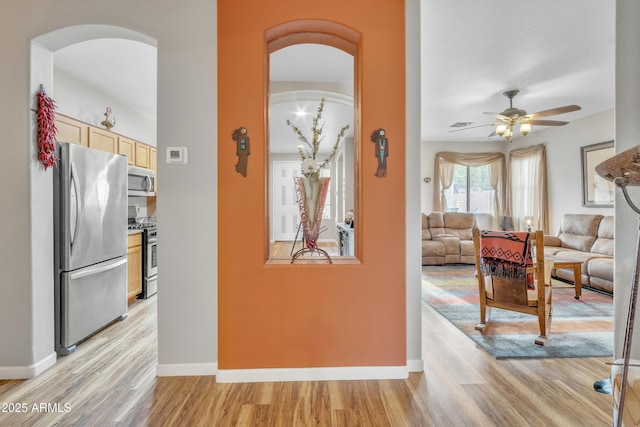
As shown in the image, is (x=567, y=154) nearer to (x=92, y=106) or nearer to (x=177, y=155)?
(x=177, y=155)

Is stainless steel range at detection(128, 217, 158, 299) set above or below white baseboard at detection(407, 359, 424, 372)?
above

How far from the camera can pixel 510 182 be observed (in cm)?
793

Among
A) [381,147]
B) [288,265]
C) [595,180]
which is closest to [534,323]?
[381,147]

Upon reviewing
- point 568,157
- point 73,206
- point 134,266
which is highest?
point 568,157

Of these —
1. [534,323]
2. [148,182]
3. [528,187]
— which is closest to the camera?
[534,323]

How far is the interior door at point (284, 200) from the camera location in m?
9.78

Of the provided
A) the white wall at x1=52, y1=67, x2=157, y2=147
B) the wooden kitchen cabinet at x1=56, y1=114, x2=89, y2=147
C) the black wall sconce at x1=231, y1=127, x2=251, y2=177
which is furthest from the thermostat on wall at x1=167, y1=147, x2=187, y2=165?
the wooden kitchen cabinet at x1=56, y1=114, x2=89, y2=147

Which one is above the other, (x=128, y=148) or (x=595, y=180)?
(x=128, y=148)

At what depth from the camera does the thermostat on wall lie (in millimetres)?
2299

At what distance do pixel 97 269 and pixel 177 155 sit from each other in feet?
5.22

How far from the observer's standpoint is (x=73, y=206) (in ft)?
8.91

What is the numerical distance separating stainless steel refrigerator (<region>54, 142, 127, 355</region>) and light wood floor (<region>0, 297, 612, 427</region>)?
394mm

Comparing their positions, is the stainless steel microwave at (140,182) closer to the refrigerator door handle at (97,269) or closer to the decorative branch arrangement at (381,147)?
the refrigerator door handle at (97,269)

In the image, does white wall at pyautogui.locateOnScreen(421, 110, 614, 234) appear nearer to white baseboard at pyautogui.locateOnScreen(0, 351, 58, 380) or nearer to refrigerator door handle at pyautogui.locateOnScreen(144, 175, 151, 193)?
refrigerator door handle at pyautogui.locateOnScreen(144, 175, 151, 193)
